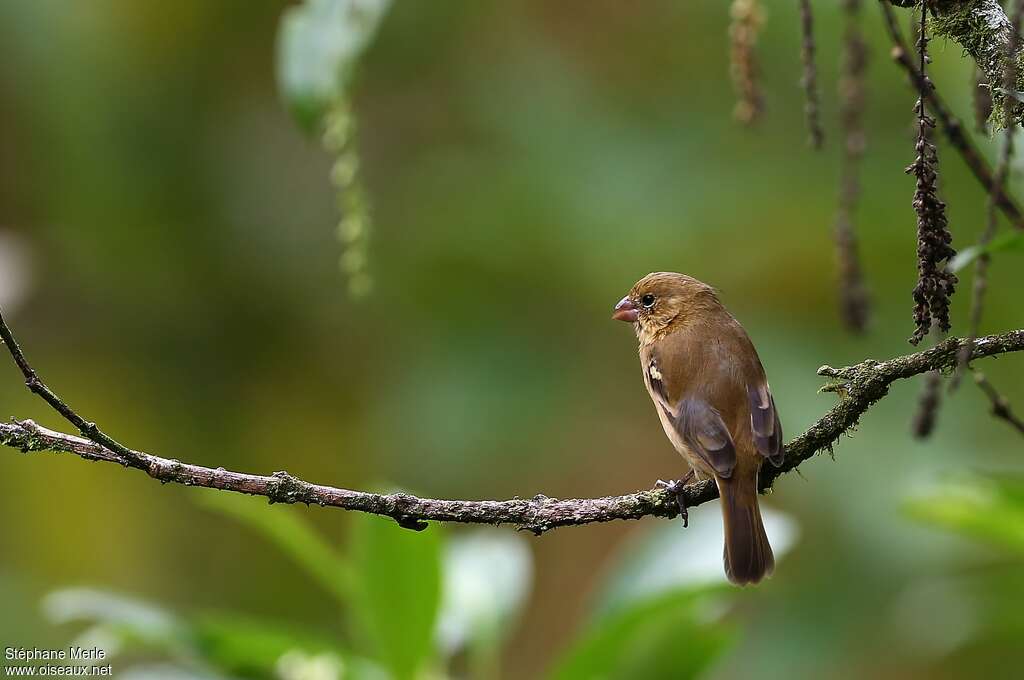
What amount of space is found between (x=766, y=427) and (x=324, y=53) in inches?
50.4

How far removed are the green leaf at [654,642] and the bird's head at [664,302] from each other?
0.74 meters

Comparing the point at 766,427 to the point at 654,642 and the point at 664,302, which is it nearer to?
the point at 664,302

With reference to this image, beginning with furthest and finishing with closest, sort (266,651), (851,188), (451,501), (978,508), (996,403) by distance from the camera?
(266,651)
(978,508)
(851,188)
(996,403)
(451,501)

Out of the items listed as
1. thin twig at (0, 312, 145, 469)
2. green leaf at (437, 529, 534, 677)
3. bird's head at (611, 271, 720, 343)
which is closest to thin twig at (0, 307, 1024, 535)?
thin twig at (0, 312, 145, 469)

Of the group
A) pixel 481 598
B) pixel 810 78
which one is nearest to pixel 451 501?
pixel 810 78

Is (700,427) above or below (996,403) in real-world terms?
above

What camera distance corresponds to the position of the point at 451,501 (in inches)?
70.6

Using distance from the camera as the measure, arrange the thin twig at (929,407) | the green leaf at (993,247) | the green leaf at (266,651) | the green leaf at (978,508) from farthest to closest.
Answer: the green leaf at (266,651) < the green leaf at (978,508) < the thin twig at (929,407) < the green leaf at (993,247)

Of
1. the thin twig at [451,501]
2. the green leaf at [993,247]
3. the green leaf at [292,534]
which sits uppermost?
the green leaf at [292,534]

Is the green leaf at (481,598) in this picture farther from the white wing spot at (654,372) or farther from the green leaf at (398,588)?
the white wing spot at (654,372)

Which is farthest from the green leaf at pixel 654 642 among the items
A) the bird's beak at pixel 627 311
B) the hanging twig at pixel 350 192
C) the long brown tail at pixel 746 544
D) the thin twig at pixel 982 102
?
the thin twig at pixel 982 102

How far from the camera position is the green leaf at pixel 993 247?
1.82 metres

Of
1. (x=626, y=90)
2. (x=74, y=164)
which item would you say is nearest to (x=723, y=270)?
(x=626, y=90)

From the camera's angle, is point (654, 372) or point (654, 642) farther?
point (654, 642)
